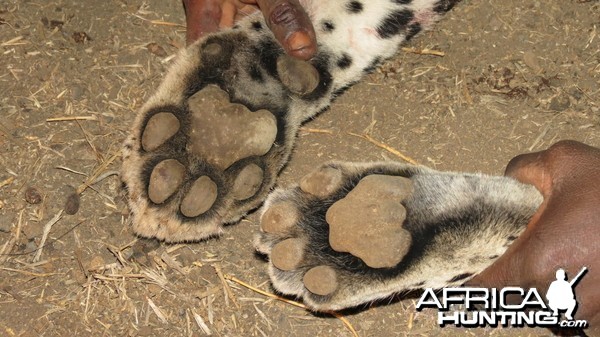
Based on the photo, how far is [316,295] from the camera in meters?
2.75

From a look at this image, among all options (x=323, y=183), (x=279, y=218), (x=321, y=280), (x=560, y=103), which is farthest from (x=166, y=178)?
(x=560, y=103)

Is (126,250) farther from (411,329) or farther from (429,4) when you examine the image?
(429,4)

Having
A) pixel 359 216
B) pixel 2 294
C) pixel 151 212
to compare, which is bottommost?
pixel 2 294

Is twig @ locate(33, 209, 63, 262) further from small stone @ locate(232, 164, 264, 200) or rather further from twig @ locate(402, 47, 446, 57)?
twig @ locate(402, 47, 446, 57)

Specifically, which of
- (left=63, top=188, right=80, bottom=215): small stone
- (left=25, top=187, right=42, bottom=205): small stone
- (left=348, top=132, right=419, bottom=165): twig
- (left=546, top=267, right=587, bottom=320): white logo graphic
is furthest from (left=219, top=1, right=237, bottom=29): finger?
(left=546, top=267, right=587, bottom=320): white logo graphic

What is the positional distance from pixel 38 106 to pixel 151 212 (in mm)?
1172

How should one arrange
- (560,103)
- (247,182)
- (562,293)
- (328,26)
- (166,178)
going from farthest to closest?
1. (560,103)
2. (328,26)
3. (247,182)
4. (166,178)
5. (562,293)

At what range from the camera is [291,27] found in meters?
3.15

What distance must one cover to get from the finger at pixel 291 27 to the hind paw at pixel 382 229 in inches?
20.8

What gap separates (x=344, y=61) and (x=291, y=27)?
0.38 meters

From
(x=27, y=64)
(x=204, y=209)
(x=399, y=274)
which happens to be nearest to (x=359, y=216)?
(x=399, y=274)

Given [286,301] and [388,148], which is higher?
[388,148]

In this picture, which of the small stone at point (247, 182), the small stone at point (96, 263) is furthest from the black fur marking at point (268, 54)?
the small stone at point (96, 263)

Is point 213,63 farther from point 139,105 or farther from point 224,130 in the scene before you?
point 139,105
